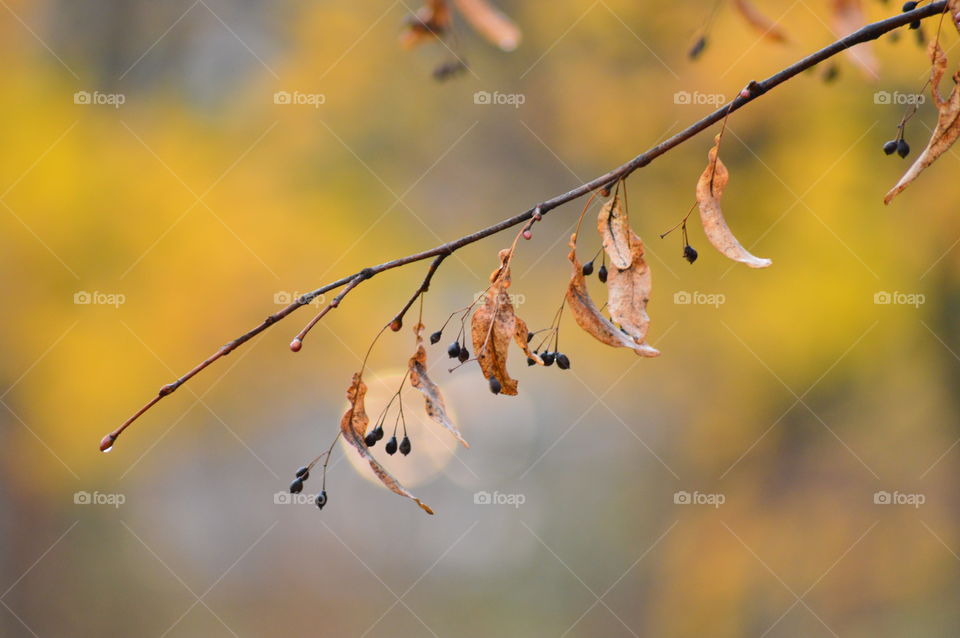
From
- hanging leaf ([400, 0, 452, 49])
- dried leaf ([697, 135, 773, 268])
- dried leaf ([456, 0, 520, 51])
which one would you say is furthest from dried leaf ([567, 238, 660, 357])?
hanging leaf ([400, 0, 452, 49])

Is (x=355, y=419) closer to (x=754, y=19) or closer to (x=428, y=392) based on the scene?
(x=428, y=392)

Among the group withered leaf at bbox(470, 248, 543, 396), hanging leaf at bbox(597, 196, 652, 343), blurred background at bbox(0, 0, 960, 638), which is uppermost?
blurred background at bbox(0, 0, 960, 638)

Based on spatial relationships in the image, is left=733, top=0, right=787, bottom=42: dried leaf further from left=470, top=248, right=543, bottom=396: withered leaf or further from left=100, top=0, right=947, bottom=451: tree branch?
left=470, top=248, right=543, bottom=396: withered leaf

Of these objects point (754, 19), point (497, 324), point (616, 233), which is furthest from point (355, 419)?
point (754, 19)

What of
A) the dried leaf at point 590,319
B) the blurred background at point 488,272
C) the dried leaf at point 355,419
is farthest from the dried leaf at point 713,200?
the blurred background at point 488,272

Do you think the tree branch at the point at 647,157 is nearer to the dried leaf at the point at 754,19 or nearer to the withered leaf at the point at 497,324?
the withered leaf at the point at 497,324

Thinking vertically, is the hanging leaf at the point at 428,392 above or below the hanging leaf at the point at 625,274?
below
